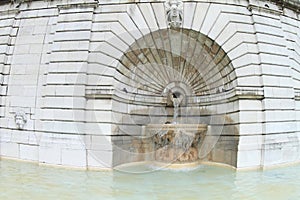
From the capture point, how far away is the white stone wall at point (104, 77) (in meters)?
8.76

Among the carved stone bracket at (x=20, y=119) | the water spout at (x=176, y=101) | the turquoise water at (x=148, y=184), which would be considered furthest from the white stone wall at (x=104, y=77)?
the water spout at (x=176, y=101)

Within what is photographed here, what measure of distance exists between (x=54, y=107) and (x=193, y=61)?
5.43 m

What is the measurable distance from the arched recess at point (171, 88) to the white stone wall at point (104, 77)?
0.84 feet

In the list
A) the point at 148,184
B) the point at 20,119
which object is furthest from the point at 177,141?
the point at 20,119

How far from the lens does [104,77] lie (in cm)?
907

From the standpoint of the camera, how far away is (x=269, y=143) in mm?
8898

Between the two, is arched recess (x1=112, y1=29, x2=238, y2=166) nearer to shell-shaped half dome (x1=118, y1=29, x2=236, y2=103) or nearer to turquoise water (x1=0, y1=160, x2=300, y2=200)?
shell-shaped half dome (x1=118, y1=29, x2=236, y2=103)

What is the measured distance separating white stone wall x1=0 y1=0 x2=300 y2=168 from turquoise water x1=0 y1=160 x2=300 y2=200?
0.77 m

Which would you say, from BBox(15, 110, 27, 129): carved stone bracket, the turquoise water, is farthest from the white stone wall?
the turquoise water

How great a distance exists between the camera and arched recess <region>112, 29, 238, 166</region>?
9.51 meters

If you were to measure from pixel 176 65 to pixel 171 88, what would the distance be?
954 mm

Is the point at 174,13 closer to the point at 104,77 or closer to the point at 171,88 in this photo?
the point at 171,88

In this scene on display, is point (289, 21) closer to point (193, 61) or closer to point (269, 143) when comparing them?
point (193, 61)

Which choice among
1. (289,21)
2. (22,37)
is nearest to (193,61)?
(289,21)
